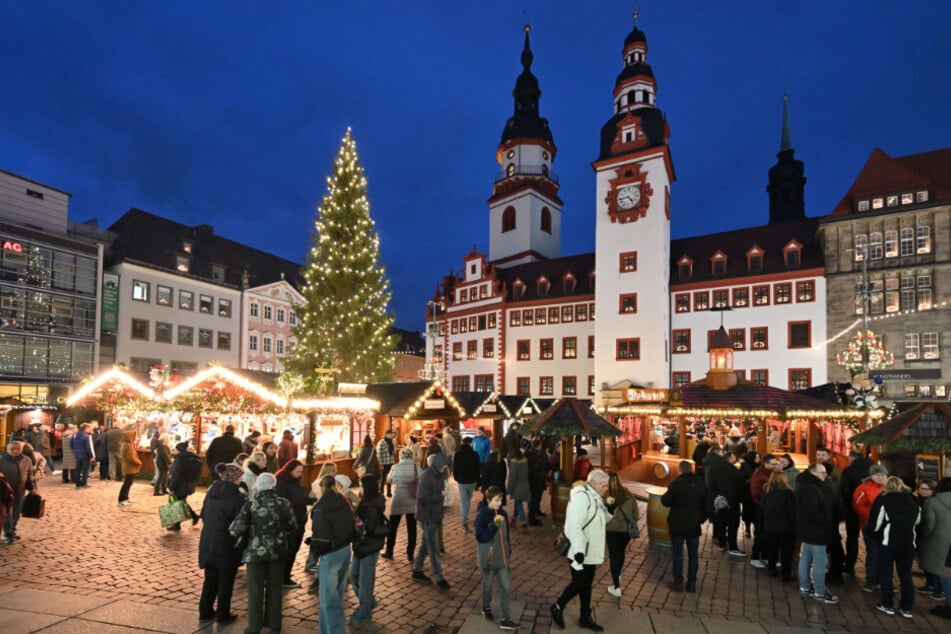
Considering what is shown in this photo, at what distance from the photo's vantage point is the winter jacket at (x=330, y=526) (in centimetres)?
652

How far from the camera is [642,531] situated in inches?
510

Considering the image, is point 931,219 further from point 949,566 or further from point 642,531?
point 949,566

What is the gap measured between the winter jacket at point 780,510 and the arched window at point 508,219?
149ft

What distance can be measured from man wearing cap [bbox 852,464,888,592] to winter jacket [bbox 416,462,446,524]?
5985 mm

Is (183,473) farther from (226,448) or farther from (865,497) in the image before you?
(865,497)

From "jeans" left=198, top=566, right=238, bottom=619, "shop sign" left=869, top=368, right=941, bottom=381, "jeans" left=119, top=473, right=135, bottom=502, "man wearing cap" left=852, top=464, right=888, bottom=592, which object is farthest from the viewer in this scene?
"shop sign" left=869, top=368, right=941, bottom=381

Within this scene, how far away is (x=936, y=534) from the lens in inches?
305

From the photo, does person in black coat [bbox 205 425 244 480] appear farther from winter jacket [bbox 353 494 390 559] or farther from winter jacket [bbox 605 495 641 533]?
winter jacket [bbox 605 495 641 533]

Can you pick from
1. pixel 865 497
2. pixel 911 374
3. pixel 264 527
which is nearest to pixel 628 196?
pixel 911 374

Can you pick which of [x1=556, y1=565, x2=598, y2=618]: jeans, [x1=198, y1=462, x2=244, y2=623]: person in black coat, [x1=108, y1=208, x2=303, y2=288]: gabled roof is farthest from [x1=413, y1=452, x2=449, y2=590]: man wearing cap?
[x1=108, y1=208, x2=303, y2=288]: gabled roof

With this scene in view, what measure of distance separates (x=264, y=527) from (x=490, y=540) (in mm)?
2487

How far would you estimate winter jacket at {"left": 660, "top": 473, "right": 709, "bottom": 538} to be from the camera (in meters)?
8.51

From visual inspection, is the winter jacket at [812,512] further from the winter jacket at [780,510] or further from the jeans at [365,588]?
the jeans at [365,588]

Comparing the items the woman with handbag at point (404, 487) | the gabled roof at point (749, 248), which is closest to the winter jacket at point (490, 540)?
the woman with handbag at point (404, 487)
